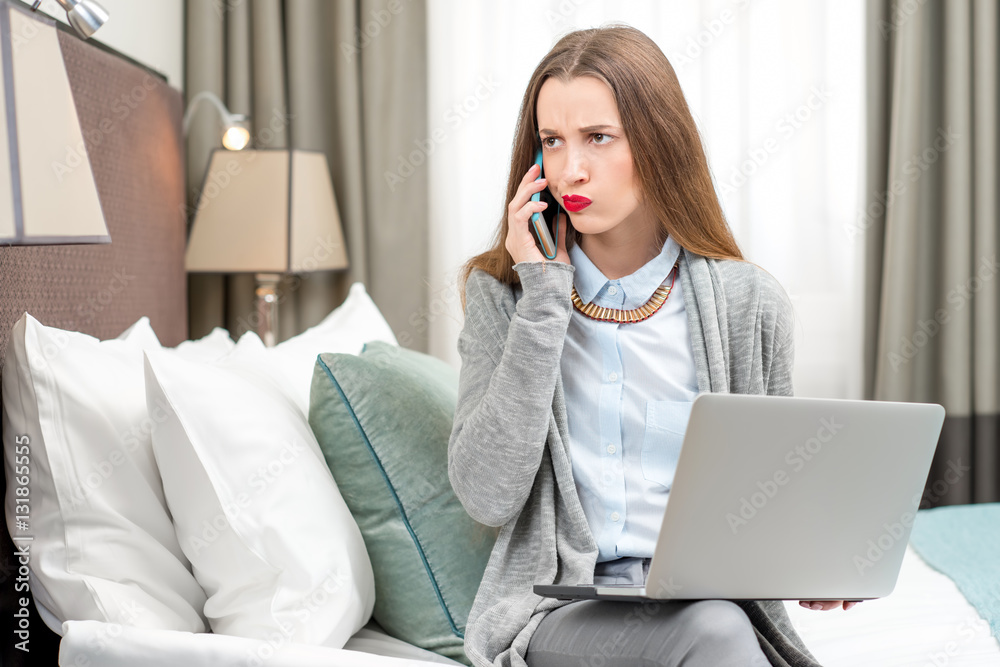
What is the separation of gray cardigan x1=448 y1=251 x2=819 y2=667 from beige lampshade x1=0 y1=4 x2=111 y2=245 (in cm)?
50

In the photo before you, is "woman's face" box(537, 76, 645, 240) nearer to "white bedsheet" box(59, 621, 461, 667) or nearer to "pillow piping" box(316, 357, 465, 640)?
"pillow piping" box(316, 357, 465, 640)

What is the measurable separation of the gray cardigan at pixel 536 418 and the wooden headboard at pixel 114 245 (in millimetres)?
549


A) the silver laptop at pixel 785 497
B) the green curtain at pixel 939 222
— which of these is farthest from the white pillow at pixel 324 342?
the green curtain at pixel 939 222

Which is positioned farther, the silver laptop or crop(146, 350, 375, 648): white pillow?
crop(146, 350, 375, 648): white pillow

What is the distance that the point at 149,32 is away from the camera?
226cm

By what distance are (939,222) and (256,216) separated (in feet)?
6.66

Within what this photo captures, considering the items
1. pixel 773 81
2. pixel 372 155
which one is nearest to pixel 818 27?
pixel 773 81

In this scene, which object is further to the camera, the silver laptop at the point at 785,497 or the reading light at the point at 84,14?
the reading light at the point at 84,14

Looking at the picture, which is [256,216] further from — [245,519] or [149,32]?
[245,519]

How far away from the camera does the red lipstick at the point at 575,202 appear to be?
3.90ft

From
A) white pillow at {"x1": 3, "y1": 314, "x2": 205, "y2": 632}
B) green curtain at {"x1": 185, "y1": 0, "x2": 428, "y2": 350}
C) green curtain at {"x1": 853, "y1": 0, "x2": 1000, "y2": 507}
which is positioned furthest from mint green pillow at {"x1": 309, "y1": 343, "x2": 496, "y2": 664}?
green curtain at {"x1": 853, "y1": 0, "x2": 1000, "y2": 507}

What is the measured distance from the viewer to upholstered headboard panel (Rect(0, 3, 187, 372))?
51.9 inches

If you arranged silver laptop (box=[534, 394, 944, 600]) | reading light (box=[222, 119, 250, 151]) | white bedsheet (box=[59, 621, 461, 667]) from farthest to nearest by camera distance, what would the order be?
reading light (box=[222, 119, 250, 151])
white bedsheet (box=[59, 621, 461, 667])
silver laptop (box=[534, 394, 944, 600])

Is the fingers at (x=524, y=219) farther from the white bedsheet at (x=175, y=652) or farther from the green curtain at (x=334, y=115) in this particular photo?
the green curtain at (x=334, y=115)
